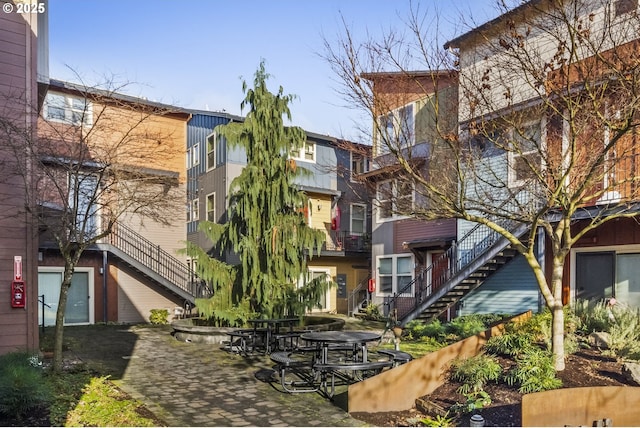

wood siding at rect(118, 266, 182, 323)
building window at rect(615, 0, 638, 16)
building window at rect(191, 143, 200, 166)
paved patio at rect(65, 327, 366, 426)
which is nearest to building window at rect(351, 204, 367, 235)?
building window at rect(191, 143, 200, 166)

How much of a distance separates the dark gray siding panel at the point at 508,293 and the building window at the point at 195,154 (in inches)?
576

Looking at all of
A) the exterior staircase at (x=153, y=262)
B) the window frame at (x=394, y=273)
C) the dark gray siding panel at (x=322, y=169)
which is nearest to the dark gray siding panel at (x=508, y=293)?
the window frame at (x=394, y=273)

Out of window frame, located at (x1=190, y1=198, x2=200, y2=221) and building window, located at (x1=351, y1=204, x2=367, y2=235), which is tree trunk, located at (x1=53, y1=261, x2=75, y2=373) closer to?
window frame, located at (x1=190, y1=198, x2=200, y2=221)

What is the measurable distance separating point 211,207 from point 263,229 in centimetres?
844

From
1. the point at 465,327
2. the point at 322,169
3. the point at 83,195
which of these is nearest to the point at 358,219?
the point at 322,169

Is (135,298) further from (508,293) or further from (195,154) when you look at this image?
(508,293)

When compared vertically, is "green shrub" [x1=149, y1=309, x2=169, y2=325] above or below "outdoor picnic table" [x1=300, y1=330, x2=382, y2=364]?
below

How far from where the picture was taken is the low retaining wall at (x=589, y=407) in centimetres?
555

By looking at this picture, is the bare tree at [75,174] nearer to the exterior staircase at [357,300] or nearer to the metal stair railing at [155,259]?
the metal stair railing at [155,259]

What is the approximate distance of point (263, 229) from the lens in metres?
14.8

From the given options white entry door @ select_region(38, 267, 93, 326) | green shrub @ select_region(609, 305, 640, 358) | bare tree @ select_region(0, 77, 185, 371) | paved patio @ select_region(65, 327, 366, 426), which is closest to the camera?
paved patio @ select_region(65, 327, 366, 426)

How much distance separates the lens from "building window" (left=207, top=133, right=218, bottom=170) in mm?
21984

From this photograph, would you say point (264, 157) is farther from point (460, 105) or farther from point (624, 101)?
point (624, 101)

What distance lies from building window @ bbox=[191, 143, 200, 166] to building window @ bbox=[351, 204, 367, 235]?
834 centimetres
